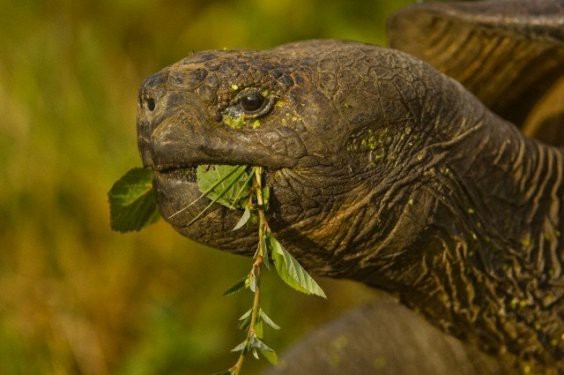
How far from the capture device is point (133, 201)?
217cm

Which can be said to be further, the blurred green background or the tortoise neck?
the blurred green background

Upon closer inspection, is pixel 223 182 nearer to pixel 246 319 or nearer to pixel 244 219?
pixel 244 219

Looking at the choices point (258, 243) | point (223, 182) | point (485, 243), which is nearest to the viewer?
point (223, 182)

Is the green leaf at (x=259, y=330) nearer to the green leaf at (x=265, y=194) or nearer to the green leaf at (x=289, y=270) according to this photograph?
the green leaf at (x=289, y=270)

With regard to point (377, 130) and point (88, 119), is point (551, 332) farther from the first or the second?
point (88, 119)

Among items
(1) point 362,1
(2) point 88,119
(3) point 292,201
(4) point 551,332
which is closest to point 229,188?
(3) point 292,201

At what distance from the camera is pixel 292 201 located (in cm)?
195

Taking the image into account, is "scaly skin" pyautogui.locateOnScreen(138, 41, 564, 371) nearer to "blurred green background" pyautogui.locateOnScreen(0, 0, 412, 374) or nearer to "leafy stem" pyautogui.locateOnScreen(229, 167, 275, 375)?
"leafy stem" pyautogui.locateOnScreen(229, 167, 275, 375)

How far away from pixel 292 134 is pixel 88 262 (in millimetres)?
2352

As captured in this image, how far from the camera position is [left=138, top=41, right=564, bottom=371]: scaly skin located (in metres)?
1.90

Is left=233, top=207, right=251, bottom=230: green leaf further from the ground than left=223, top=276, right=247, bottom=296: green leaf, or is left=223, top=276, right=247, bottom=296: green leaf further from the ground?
left=233, top=207, right=251, bottom=230: green leaf

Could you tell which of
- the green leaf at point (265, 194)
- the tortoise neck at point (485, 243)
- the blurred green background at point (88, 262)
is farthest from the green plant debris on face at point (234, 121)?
the blurred green background at point (88, 262)

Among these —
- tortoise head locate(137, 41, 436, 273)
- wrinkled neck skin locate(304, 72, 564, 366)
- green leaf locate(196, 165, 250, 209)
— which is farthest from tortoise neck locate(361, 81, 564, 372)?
green leaf locate(196, 165, 250, 209)

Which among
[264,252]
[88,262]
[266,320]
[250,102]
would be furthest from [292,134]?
[88,262]
